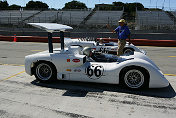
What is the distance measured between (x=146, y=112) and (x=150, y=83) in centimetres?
111

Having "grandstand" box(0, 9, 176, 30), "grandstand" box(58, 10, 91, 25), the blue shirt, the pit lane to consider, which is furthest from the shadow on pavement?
"grandstand" box(58, 10, 91, 25)

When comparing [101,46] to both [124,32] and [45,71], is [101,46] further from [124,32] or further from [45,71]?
[45,71]

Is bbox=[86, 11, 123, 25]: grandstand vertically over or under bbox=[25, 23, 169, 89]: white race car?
over

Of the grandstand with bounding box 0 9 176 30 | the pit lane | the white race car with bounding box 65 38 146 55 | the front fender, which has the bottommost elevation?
the pit lane

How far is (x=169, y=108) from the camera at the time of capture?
403 centimetres

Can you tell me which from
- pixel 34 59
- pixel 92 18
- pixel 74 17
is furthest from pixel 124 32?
pixel 74 17

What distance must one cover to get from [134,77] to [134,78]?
0.03 meters

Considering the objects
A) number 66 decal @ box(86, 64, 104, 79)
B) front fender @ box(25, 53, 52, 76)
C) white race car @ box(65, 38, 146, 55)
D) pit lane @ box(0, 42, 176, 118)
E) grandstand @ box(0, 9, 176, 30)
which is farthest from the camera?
grandstand @ box(0, 9, 176, 30)

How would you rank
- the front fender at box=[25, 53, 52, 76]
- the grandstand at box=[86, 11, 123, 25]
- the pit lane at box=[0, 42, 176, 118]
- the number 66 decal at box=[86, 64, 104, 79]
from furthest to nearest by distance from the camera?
the grandstand at box=[86, 11, 123, 25], the front fender at box=[25, 53, 52, 76], the number 66 decal at box=[86, 64, 104, 79], the pit lane at box=[0, 42, 176, 118]

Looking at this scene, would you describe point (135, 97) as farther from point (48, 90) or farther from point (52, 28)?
point (52, 28)

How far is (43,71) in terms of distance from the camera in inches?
218

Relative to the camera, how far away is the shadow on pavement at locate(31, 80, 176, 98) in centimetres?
478

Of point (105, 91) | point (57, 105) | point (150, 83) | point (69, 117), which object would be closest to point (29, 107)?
point (57, 105)

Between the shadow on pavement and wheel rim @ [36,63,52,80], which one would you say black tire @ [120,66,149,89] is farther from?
wheel rim @ [36,63,52,80]
